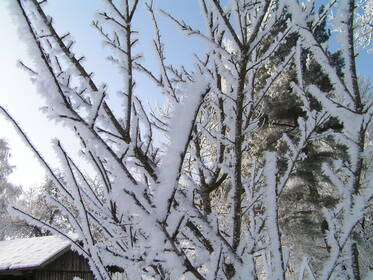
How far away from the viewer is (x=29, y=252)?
40.4ft

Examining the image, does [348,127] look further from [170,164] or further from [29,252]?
[29,252]

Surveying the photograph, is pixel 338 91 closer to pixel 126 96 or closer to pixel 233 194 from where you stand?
pixel 233 194

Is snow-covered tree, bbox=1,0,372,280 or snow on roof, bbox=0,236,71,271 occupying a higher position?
snow on roof, bbox=0,236,71,271

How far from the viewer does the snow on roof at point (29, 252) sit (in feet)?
35.8

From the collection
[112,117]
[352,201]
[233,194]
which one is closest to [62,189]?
[112,117]

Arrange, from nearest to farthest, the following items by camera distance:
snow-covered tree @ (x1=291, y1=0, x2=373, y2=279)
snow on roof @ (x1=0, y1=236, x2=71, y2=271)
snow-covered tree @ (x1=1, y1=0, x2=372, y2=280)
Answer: snow-covered tree @ (x1=1, y1=0, x2=372, y2=280) < snow-covered tree @ (x1=291, y1=0, x2=373, y2=279) < snow on roof @ (x1=0, y1=236, x2=71, y2=271)

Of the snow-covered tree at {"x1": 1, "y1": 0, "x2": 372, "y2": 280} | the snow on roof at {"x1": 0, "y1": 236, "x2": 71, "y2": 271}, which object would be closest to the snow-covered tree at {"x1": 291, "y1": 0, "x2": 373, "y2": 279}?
the snow-covered tree at {"x1": 1, "y1": 0, "x2": 372, "y2": 280}

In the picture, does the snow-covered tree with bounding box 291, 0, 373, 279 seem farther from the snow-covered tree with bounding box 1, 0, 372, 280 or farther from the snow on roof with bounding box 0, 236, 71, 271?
the snow on roof with bounding box 0, 236, 71, 271

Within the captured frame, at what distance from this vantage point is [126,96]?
1.18 meters

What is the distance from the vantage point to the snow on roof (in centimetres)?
1092

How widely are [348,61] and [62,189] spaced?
3.84 feet

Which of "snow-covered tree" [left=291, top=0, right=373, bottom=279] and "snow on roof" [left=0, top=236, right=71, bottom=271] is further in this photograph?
"snow on roof" [left=0, top=236, right=71, bottom=271]

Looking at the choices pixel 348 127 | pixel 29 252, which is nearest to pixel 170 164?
pixel 348 127

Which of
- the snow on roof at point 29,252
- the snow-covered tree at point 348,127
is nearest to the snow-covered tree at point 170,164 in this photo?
the snow-covered tree at point 348,127
